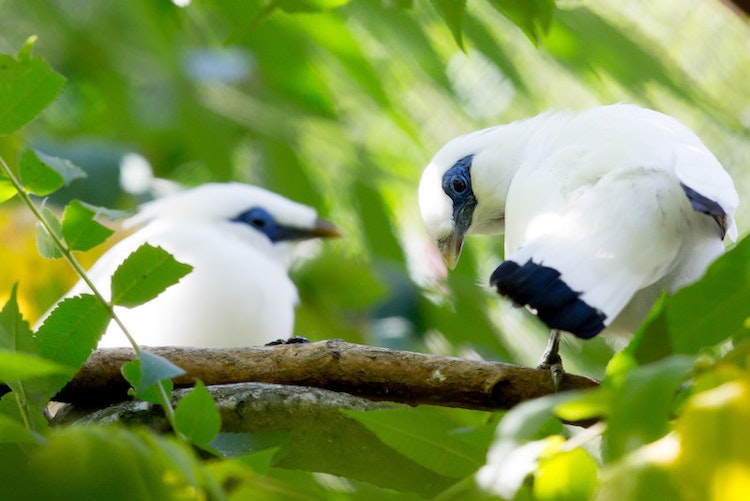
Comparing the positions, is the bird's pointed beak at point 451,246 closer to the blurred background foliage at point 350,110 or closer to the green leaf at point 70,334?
the blurred background foliage at point 350,110

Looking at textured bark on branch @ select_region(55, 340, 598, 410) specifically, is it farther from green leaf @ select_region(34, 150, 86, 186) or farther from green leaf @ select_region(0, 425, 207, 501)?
green leaf @ select_region(0, 425, 207, 501)

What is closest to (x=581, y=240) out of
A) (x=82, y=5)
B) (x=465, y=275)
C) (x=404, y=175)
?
(x=465, y=275)

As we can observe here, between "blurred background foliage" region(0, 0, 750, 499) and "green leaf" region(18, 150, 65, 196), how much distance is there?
4.17 ft

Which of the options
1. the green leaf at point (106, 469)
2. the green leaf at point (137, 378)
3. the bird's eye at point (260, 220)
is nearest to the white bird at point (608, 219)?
the green leaf at point (137, 378)

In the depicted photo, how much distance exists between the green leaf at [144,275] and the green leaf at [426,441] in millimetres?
352

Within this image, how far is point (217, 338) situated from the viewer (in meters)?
3.00

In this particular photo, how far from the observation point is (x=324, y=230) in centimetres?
394

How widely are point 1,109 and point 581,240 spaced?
0.87 metres

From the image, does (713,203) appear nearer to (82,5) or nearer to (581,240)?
(581,240)

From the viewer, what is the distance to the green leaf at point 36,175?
1.43m

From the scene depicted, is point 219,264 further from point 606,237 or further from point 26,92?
point 26,92

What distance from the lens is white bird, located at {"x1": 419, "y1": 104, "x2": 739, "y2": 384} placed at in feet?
5.21

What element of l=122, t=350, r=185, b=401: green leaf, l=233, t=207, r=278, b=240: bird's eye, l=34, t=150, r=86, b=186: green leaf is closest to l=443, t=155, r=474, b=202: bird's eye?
l=233, t=207, r=278, b=240: bird's eye

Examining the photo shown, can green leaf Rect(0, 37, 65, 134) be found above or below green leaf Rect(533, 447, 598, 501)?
above
